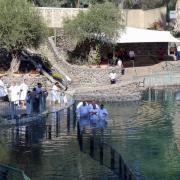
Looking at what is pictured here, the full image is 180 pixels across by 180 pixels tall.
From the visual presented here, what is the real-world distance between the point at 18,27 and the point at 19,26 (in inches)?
4.3

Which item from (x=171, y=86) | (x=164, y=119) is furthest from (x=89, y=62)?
(x=164, y=119)

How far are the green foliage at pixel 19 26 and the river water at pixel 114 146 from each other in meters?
9.72

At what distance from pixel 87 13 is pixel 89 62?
3622 millimetres

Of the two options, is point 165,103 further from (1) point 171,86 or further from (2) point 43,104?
(2) point 43,104

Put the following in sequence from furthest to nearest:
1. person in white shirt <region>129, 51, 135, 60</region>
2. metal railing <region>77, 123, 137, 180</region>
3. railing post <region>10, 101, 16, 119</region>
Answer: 1. person in white shirt <region>129, 51, 135, 60</region>
2. railing post <region>10, 101, 16, 119</region>
3. metal railing <region>77, 123, 137, 180</region>

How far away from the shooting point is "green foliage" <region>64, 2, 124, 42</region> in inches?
1845

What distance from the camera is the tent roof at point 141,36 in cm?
5028

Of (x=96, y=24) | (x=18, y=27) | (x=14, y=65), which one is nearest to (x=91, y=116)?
(x=18, y=27)

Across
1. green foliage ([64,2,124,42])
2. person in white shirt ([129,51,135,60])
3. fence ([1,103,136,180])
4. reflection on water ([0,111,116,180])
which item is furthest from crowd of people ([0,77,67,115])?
person in white shirt ([129,51,135,60])

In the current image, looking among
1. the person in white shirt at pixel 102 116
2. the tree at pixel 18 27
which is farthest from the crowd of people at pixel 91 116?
the tree at pixel 18 27

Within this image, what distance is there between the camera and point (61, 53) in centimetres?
4975

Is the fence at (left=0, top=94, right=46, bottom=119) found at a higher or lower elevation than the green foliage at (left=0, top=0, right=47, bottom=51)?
lower

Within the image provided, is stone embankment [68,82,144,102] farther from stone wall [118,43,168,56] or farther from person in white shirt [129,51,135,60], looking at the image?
stone wall [118,43,168,56]

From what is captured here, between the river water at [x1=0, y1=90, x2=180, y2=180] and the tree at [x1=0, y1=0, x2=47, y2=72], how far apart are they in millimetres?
9740
